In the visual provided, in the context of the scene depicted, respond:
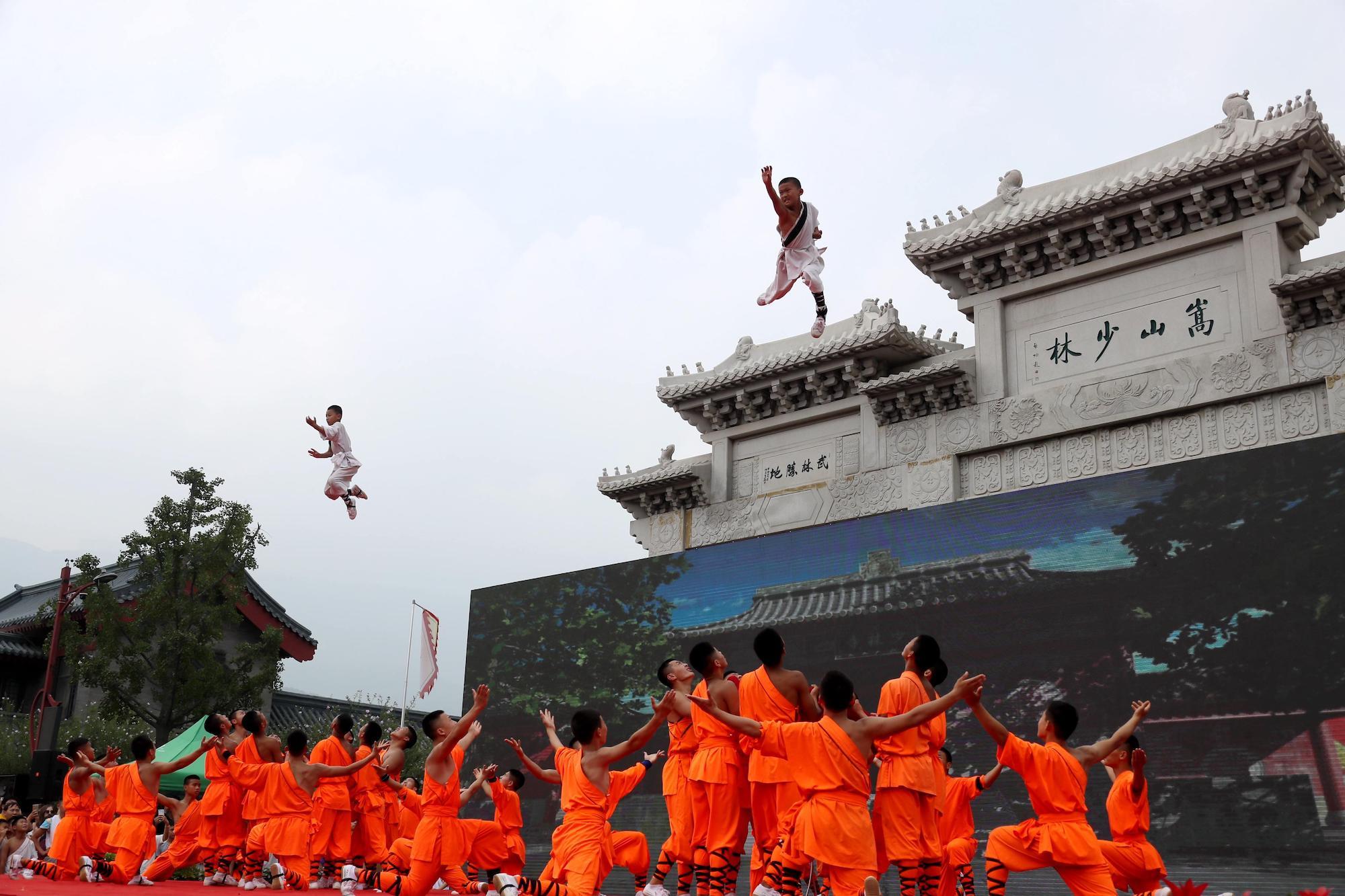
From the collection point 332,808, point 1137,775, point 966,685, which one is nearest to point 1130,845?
point 1137,775

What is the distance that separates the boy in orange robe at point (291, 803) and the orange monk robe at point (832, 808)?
15.2 ft

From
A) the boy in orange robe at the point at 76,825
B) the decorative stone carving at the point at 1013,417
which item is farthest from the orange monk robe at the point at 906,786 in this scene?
the decorative stone carving at the point at 1013,417

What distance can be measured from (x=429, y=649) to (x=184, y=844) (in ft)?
40.5

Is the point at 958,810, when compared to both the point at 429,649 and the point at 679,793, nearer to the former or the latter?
the point at 679,793

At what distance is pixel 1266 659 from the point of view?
11.5m

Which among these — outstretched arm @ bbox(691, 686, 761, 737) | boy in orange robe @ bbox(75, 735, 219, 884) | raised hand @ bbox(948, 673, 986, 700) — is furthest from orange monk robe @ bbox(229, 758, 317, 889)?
raised hand @ bbox(948, 673, 986, 700)

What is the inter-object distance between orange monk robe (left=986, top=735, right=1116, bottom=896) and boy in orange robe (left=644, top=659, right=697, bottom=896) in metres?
1.95

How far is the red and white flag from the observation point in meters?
22.6

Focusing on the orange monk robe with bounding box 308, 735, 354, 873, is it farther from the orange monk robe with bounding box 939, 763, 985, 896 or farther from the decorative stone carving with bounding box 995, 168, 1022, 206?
the decorative stone carving with bounding box 995, 168, 1022, 206

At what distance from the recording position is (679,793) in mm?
7727

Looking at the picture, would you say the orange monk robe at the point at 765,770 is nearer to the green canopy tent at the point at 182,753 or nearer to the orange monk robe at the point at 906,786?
the orange monk robe at the point at 906,786

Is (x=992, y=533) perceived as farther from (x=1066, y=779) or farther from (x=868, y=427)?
(x=1066, y=779)

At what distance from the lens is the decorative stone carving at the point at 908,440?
56.0ft

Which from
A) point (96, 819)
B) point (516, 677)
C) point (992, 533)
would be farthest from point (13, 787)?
point (992, 533)
